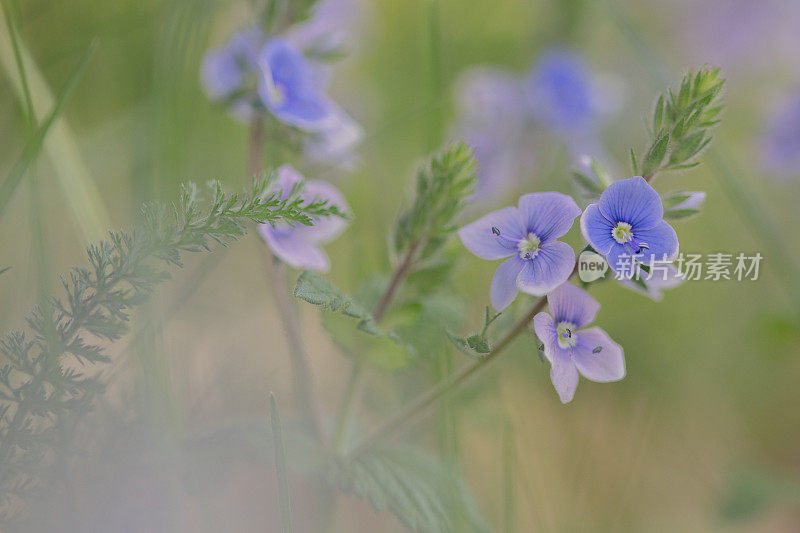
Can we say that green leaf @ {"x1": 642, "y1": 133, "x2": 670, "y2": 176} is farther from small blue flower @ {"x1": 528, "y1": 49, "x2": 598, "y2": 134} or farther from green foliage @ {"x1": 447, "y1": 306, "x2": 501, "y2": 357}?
small blue flower @ {"x1": 528, "y1": 49, "x2": 598, "y2": 134}

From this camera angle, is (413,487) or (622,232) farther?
(413,487)

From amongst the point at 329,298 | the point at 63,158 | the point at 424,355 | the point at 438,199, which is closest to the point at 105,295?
the point at 329,298

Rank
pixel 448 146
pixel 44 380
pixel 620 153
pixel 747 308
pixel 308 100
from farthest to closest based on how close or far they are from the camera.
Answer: pixel 620 153 → pixel 747 308 → pixel 308 100 → pixel 448 146 → pixel 44 380

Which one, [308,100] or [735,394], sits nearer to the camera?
[308,100]

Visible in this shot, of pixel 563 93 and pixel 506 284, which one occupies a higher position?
pixel 506 284

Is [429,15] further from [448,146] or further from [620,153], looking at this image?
[620,153]

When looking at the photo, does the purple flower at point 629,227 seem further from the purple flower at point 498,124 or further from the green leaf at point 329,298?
the purple flower at point 498,124

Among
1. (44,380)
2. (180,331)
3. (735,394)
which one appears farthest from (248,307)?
(735,394)

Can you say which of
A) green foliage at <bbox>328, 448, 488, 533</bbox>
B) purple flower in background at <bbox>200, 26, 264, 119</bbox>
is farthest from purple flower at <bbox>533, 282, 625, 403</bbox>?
purple flower in background at <bbox>200, 26, 264, 119</bbox>

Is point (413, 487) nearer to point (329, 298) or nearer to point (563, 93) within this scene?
point (329, 298)
